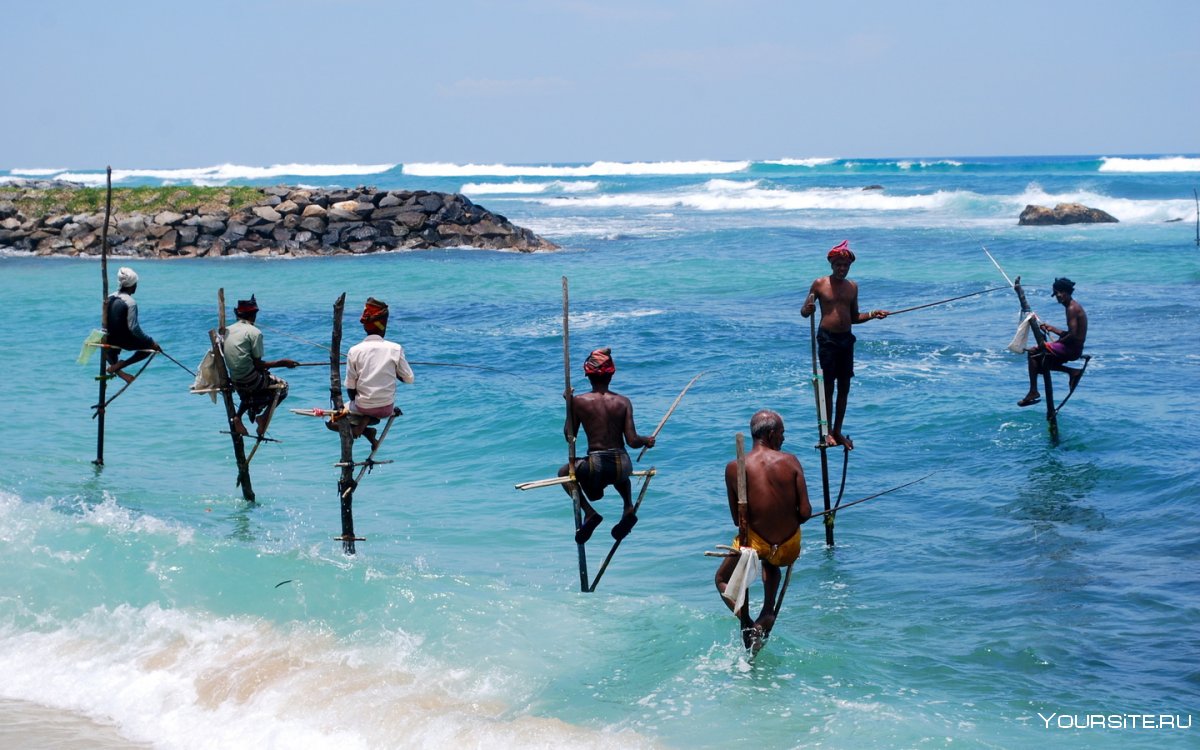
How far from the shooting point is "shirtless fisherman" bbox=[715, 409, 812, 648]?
25.6ft

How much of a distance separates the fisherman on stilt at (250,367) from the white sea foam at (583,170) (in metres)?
106

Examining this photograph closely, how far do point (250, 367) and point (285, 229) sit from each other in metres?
29.1

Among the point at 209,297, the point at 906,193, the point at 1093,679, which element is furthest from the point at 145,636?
the point at 906,193

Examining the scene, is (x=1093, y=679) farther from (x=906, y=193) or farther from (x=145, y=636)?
(x=906, y=193)

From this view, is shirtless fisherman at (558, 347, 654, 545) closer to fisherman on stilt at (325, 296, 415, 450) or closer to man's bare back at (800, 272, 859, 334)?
fisherman on stilt at (325, 296, 415, 450)

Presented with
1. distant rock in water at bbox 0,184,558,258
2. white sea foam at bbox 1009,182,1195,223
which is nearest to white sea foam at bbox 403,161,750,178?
white sea foam at bbox 1009,182,1195,223

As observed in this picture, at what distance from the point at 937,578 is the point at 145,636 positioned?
22.9 ft

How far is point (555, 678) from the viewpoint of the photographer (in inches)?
342

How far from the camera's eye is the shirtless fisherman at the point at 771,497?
7.81 metres

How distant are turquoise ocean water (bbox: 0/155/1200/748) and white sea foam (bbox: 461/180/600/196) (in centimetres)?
7243

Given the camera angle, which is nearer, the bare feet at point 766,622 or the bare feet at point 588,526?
the bare feet at point 766,622

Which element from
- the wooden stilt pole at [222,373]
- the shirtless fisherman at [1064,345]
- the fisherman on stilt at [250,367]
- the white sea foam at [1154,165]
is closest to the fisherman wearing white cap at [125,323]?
the wooden stilt pole at [222,373]

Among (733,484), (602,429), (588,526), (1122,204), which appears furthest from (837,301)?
(1122,204)

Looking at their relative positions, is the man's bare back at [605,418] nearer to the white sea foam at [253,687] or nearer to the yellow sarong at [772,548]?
the yellow sarong at [772,548]
